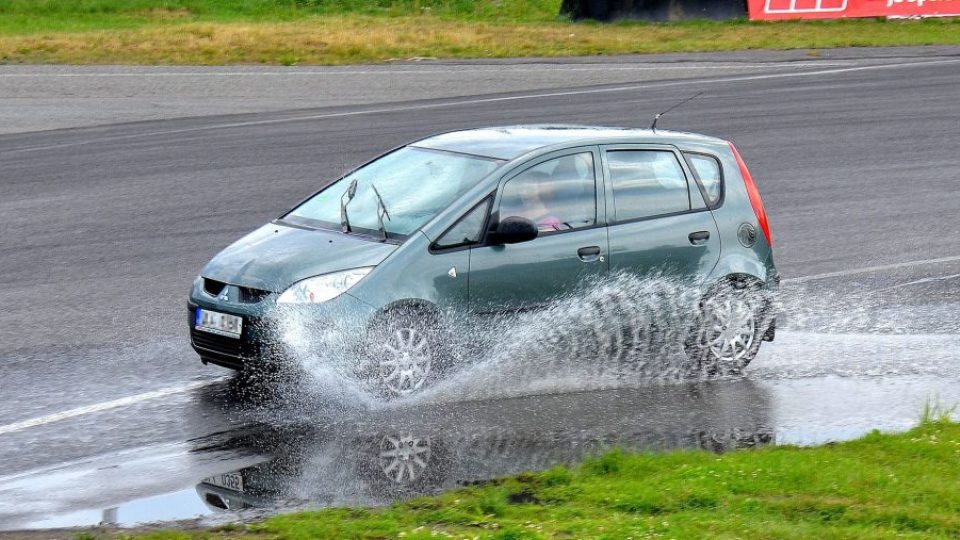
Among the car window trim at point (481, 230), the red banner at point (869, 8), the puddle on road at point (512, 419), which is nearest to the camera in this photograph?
the puddle on road at point (512, 419)

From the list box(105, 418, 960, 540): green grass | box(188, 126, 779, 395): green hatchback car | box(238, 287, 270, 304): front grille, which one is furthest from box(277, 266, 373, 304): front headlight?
box(105, 418, 960, 540): green grass

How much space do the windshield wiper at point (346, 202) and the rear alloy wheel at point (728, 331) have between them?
97.7 inches

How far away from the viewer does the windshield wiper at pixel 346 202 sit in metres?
9.20

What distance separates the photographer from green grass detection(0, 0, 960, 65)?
31.9m

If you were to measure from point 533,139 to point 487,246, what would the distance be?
112 centimetres

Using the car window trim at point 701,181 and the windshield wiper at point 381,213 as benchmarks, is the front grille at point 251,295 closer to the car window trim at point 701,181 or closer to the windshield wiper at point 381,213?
the windshield wiper at point 381,213

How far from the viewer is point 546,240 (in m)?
9.04

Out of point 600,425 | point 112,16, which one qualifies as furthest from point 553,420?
point 112,16

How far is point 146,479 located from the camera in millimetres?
7195

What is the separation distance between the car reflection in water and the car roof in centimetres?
171

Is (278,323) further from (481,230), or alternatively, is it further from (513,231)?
(513,231)

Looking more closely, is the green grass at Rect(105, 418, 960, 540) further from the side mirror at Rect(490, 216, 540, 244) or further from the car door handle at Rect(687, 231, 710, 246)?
the car door handle at Rect(687, 231, 710, 246)

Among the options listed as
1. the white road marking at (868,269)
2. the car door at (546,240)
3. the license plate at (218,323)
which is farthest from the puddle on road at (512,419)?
the white road marking at (868,269)

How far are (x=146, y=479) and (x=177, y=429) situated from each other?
3.02ft
